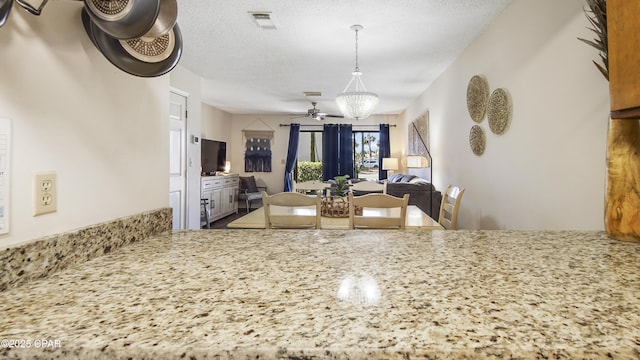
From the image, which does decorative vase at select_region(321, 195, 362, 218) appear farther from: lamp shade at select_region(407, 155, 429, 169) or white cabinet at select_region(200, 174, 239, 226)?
white cabinet at select_region(200, 174, 239, 226)

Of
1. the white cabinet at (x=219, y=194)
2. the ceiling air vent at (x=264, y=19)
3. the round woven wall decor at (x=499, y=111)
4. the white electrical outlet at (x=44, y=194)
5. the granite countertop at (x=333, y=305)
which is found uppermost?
the ceiling air vent at (x=264, y=19)

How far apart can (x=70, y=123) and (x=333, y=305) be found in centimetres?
72

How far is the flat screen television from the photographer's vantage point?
646 cm

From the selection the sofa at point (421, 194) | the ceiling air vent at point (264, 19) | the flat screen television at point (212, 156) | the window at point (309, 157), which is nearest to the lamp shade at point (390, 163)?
the window at point (309, 157)

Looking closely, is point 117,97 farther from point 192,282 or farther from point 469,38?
point 469,38

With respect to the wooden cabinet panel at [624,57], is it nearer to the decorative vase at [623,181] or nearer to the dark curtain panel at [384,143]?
the decorative vase at [623,181]

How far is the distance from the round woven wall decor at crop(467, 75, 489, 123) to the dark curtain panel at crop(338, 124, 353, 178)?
4.74 meters

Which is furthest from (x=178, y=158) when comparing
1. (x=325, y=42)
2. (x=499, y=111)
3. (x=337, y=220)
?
(x=499, y=111)

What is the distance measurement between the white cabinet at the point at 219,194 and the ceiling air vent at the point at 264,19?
130 inches

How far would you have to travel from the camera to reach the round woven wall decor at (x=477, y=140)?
3217 mm

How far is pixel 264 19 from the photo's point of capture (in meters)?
2.92

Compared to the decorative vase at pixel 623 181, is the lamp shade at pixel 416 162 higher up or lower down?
higher up

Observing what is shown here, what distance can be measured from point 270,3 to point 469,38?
2.04 metres

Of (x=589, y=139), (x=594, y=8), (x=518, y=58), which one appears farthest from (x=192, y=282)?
(x=518, y=58)
